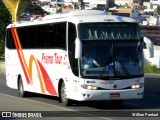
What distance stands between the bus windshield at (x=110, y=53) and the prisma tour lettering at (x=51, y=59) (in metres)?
2.03

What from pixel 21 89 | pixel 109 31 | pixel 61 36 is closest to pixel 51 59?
pixel 61 36

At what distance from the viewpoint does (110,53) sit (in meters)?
18.3

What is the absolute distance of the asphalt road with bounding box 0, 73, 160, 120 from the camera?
1642cm

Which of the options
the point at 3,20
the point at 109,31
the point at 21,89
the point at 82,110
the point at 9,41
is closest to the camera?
the point at 82,110

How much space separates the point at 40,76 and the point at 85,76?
465 centimetres

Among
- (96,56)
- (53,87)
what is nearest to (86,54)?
(96,56)

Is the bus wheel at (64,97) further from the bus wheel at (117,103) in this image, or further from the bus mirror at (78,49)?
the bus mirror at (78,49)

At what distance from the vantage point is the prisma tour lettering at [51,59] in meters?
20.4

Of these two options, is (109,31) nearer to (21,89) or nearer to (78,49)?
(78,49)

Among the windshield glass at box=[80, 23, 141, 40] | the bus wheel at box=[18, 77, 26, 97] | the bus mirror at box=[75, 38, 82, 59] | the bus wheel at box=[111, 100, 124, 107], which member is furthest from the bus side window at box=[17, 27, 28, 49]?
the bus mirror at box=[75, 38, 82, 59]

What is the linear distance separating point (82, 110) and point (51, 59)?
352cm

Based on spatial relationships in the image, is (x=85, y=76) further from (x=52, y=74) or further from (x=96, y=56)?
(x=52, y=74)

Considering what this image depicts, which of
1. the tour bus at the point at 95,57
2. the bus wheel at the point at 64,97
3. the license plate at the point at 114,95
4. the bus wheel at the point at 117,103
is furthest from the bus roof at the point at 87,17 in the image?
the bus wheel at the point at 117,103

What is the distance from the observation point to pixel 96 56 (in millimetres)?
18250
